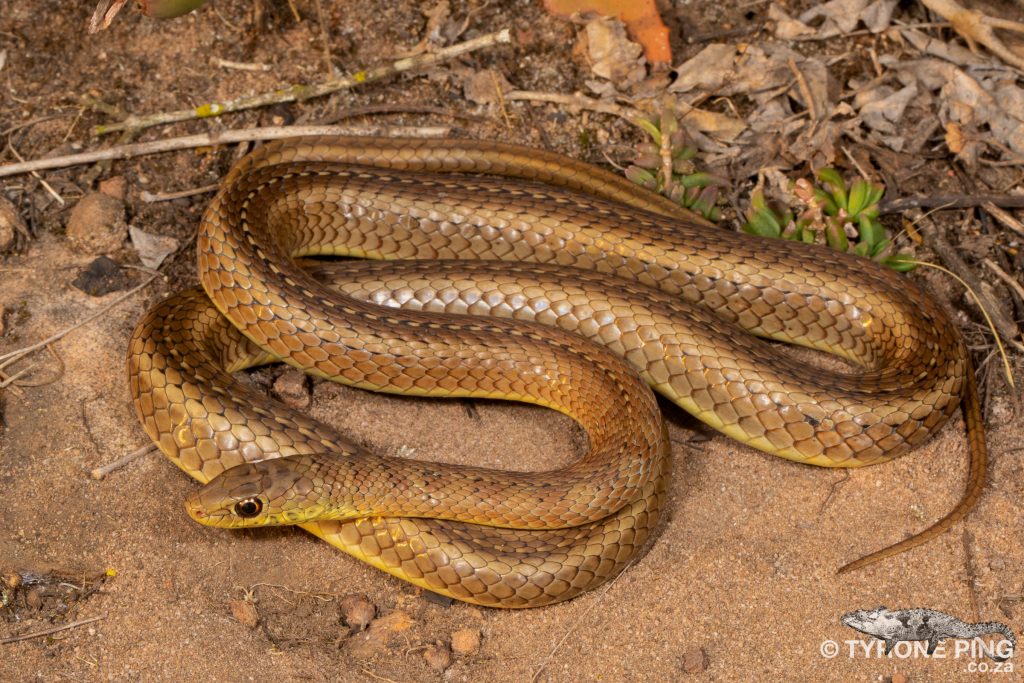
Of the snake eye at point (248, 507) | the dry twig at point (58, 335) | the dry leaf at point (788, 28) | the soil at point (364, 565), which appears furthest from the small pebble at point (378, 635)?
the dry leaf at point (788, 28)

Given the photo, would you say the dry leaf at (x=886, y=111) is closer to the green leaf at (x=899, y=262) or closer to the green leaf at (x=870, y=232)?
the green leaf at (x=870, y=232)

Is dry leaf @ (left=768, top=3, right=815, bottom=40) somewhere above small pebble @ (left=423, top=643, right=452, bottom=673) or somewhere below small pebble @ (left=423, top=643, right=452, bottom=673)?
above

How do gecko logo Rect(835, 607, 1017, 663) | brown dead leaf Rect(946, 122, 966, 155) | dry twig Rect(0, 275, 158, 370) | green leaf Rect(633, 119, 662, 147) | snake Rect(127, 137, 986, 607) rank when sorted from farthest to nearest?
1. brown dead leaf Rect(946, 122, 966, 155)
2. green leaf Rect(633, 119, 662, 147)
3. dry twig Rect(0, 275, 158, 370)
4. snake Rect(127, 137, 986, 607)
5. gecko logo Rect(835, 607, 1017, 663)

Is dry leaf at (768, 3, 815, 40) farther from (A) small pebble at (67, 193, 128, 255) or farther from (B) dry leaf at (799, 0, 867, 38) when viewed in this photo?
(A) small pebble at (67, 193, 128, 255)

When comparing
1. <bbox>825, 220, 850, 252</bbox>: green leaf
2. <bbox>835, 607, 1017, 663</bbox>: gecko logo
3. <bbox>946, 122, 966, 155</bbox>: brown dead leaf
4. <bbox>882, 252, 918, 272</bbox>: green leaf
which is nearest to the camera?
<bbox>835, 607, 1017, 663</bbox>: gecko logo

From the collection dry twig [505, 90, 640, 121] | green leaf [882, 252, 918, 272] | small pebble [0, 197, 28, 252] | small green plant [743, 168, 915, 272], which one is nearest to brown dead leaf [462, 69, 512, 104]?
dry twig [505, 90, 640, 121]

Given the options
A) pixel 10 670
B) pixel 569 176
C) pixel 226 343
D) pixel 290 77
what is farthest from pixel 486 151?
pixel 10 670
